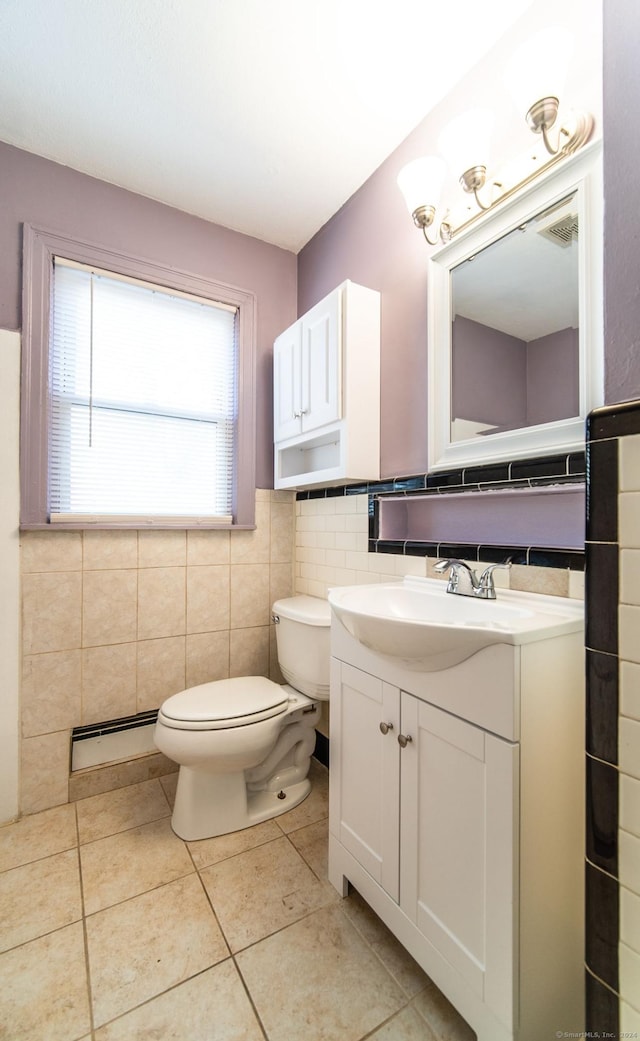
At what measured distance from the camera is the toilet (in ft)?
4.71

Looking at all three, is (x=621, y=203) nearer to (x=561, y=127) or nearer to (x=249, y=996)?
(x=561, y=127)

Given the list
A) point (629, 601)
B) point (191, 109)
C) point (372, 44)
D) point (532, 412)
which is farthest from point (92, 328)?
point (629, 601)

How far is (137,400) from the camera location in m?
1.85

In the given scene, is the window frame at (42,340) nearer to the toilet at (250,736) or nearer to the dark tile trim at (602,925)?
the toilet at (250,736)

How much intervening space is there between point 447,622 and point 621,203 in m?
0.85

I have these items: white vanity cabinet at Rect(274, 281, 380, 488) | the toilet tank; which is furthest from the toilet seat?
white vanity cabinet at Rect(274, 281, 380, 488)

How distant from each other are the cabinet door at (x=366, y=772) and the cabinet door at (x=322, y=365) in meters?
0.96

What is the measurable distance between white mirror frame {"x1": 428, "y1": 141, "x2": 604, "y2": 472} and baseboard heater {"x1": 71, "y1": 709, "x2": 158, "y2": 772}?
5.28ft

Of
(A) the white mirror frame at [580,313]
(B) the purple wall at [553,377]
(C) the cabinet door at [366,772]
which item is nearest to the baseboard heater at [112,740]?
(C) the cabinet door at [366,772]

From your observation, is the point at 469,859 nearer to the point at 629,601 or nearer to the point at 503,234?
the point at 629,601

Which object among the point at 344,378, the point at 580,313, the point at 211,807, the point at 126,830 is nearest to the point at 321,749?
the point at 211,807

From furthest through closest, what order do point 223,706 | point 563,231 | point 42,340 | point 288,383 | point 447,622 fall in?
point 288,383, point 42,340, point 223,706, point 563,231, point 447,622

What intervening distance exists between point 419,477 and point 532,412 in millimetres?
441

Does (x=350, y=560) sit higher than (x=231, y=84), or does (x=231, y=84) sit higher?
(x=231, y=84)
